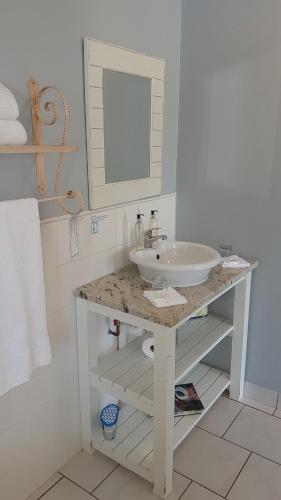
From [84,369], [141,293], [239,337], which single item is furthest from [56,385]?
[239,337]

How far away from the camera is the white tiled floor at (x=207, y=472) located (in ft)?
5.44

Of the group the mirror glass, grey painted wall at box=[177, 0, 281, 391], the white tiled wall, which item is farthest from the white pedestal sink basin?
the mirror glass

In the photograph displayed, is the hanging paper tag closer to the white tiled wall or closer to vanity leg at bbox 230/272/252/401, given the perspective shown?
the white tiled wall

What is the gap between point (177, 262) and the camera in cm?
198

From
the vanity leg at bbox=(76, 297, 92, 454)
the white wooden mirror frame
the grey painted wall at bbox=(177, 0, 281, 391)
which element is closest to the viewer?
the white wooden mirror frame

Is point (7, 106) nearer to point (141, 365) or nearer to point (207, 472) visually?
point (141, 365)

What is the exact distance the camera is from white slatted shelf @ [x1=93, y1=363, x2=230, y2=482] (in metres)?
1.70

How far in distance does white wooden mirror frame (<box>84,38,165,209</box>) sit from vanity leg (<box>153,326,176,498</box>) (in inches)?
25.4

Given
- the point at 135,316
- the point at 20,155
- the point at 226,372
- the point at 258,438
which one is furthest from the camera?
the point at 226,372

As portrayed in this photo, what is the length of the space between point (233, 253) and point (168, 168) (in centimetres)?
58

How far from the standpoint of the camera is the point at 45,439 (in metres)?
1.67

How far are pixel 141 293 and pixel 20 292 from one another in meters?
0.53

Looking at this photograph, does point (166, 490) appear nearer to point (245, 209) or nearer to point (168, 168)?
point (245, 209)

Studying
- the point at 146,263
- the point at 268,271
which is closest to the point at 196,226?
the point at 268,271
